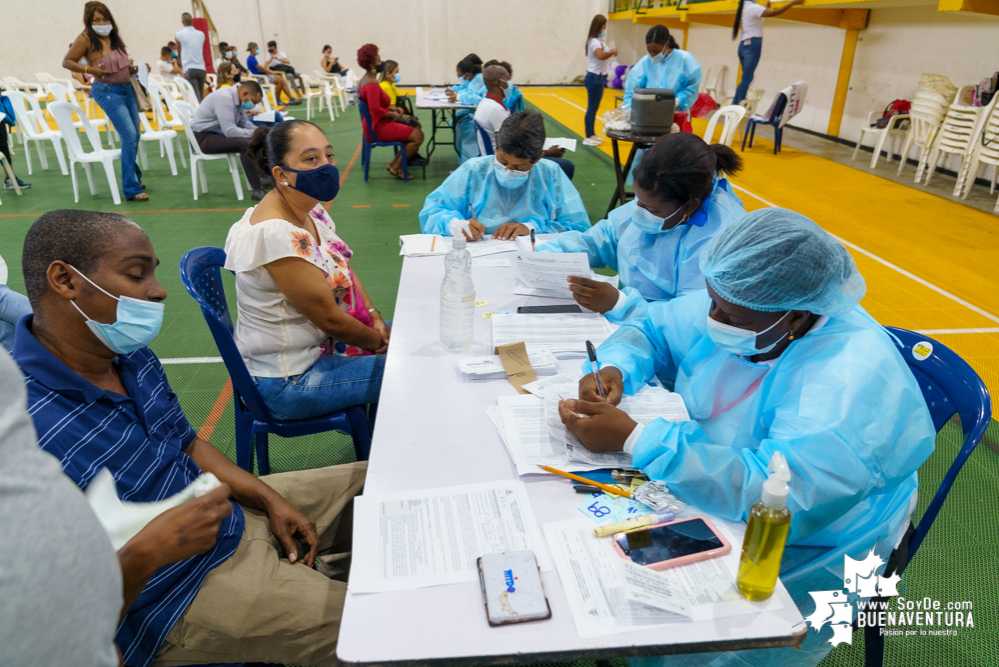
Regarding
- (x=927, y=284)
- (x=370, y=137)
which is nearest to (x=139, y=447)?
(x=927, y=284)

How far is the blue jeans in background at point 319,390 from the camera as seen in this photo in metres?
1.97

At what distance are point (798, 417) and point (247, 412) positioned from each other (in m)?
1.70

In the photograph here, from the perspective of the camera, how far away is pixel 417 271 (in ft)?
7.86

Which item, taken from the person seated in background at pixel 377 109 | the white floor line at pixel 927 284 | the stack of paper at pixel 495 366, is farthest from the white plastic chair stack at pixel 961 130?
the stack of paper at pixel 495 366

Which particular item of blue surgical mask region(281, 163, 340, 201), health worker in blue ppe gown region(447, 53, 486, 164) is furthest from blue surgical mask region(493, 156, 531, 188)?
health worker in blue ppe gown region(447, 53, 486, 164)

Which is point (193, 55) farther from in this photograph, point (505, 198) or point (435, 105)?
point (505, 198)

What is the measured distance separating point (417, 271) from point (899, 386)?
5.61ft

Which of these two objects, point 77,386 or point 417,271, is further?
point 417,271

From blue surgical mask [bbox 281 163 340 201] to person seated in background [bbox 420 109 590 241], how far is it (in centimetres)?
76

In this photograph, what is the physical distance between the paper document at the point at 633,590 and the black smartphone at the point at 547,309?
1.02 m

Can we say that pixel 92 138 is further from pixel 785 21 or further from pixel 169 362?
pixel 785 21

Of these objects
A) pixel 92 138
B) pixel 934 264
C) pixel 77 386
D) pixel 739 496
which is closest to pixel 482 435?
pixel 739 496

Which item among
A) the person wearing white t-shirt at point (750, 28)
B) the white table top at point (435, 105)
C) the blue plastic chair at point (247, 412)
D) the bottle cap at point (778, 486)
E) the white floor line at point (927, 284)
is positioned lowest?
the white floor line at point (927, 284)

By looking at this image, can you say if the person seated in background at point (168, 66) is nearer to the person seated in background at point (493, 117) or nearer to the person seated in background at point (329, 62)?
the person seated in background at point (329, 62)
